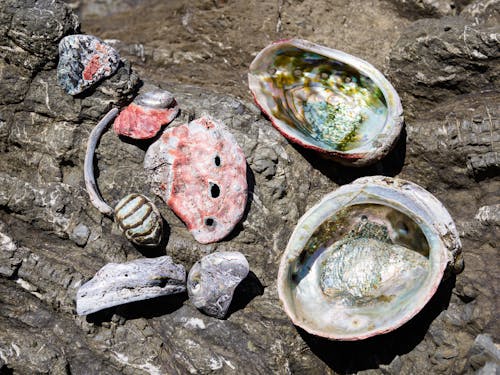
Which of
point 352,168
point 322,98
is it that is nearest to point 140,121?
point 322,98

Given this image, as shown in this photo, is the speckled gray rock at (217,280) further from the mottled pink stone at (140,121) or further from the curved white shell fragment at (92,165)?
the mottled pink stone at (140,121)

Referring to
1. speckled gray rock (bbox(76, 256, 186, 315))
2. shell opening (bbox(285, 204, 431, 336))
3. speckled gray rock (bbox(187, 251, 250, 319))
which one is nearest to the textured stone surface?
shell opening (bbox(285, 204, 431, 336))

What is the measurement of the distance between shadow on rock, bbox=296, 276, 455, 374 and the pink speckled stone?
1.66 m

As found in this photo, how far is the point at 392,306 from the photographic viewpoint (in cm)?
404

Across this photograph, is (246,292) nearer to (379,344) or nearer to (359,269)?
(359,269)

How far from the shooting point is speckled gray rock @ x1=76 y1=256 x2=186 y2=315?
3.94 m

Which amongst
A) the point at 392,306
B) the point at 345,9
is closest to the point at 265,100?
the point at 345,9

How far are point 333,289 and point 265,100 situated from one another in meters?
1.45

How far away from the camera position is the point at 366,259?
14.1 ft

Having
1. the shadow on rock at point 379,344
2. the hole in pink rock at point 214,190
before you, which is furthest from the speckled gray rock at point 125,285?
the shadow on rock at point 379,344

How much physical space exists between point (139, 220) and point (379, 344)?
169 centimetres

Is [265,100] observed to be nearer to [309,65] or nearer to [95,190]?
[309,65]

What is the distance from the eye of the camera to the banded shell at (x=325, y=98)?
14.9ft

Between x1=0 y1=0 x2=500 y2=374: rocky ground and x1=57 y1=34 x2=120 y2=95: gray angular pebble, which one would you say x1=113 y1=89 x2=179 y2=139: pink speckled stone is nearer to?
x1=0 y1=0 x2=500 y2=374: rocky ground
